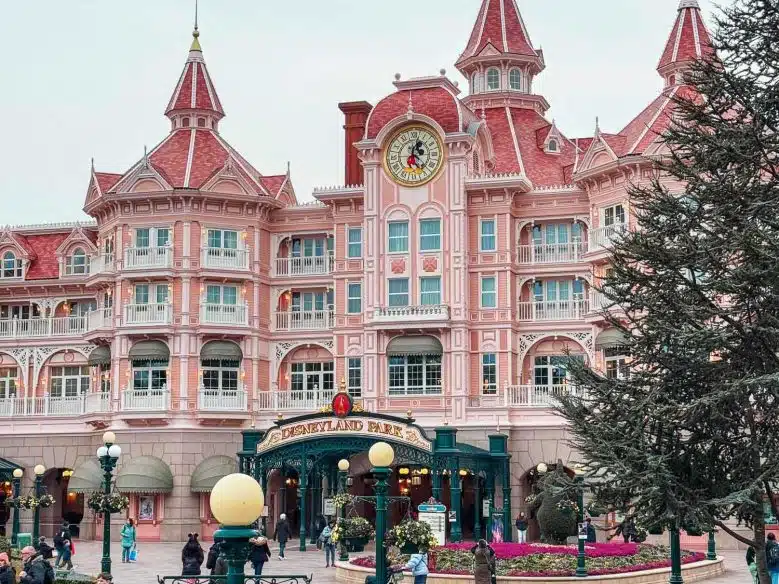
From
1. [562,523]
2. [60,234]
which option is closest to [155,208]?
[60,234]

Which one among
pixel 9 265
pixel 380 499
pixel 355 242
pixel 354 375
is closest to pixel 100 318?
pixel 9 265

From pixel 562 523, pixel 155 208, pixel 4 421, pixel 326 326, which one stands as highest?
pixel 155 208

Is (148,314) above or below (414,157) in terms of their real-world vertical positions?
below

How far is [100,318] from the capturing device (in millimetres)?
58375

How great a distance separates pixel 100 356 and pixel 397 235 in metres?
14.2

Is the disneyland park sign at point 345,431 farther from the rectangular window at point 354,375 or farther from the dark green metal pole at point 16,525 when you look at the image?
the dark green metal pole at point 16,525

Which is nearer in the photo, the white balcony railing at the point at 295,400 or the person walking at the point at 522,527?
the person walking at the point at 522,527

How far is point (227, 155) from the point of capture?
2313 inches

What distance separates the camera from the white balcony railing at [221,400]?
55469 millimetres

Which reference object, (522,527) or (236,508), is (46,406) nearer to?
(522,527)

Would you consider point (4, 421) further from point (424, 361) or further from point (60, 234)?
point (424, 361)

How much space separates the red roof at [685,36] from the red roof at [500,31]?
7.13 metres

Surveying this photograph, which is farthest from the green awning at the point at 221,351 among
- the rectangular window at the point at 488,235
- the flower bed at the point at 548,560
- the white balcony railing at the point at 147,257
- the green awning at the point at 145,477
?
the flower bed at the point at 548,560

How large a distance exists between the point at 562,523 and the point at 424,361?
15.0m
